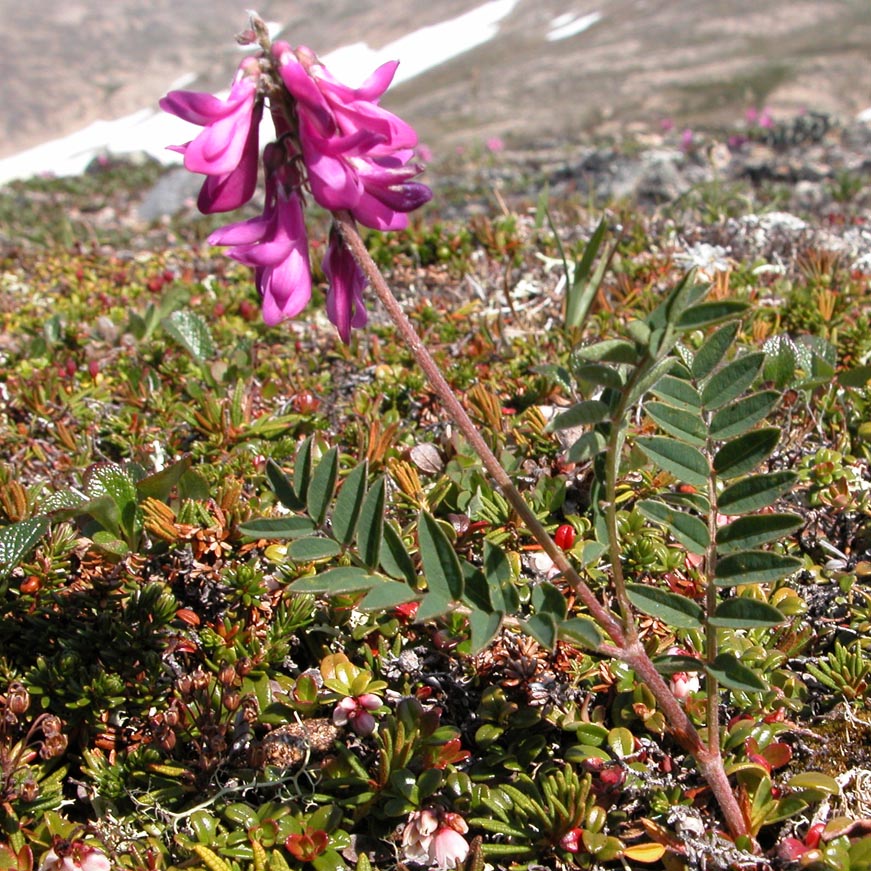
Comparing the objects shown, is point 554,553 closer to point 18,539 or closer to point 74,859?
point 74,859

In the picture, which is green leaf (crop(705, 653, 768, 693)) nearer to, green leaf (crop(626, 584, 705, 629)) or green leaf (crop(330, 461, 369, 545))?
green leaf (crop(626, 584, 705, 629))

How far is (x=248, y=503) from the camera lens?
Result: 2.71 metres

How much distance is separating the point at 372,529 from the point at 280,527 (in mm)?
266

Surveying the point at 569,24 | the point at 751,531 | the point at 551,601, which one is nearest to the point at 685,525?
the point at 751,531

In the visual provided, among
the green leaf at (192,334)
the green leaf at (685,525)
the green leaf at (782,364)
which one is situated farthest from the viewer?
the green leaf at (192,334)

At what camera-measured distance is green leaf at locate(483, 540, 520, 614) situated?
165cm

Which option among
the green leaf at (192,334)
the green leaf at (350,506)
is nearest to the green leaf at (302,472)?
the green leaf at (350,506)

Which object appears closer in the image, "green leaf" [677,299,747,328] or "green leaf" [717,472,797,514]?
"green leaf" [677,299,747,328]

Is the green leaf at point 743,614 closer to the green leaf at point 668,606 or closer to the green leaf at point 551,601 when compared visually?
the green leaf at point 668,606

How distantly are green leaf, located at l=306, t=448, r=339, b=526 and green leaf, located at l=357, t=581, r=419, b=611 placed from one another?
0.88 feet

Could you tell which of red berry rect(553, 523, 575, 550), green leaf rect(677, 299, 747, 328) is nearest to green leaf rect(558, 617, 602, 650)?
green leaf rect(677, 299, 747, 328)

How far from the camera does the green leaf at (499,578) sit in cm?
165

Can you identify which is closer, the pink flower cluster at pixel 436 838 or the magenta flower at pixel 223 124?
the magenta flower at pixel 223 124

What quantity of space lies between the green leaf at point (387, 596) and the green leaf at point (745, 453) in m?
0.74
